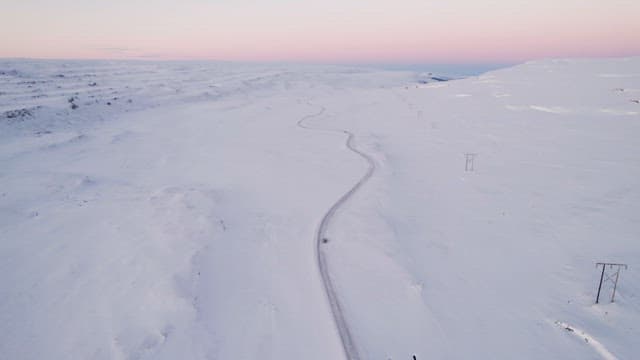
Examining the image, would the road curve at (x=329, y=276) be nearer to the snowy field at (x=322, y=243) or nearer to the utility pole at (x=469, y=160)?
the snowy field at (x=322, y=243)

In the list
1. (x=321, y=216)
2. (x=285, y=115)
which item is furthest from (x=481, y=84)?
(x=321, y=216)

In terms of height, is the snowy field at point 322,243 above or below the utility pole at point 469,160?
below

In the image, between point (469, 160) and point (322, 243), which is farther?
point (469, 160)

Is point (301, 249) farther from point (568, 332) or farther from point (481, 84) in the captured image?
point (481, 84)

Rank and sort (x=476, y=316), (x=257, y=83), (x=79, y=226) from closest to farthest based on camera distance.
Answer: (x=476, y=316) < (x=79, y=226) < (x=257, y=83)

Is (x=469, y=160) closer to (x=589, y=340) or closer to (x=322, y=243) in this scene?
(x=322, y=243)

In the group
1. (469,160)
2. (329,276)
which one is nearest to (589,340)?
(329,276)

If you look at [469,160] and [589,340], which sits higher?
[469,160]

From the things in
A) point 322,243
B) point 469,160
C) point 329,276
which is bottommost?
point 329,276

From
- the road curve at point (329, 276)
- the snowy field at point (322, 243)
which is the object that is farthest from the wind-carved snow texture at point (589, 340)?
the road curve at point (329, 276)
